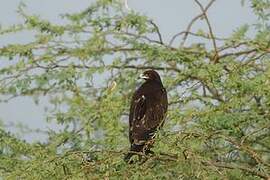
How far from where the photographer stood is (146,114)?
15.7 feet

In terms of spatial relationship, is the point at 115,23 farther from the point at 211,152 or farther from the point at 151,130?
A: the point at 151,130

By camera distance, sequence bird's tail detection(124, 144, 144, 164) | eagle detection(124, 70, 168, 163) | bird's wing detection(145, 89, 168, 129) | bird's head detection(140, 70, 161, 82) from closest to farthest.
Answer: bird's tail detection(124, 144, 144, 164), eagle detection(124, 70, 168, 163), bird's wing detection(145, 89, 168, 129), bird's head detection(140, 70, 161, 82)

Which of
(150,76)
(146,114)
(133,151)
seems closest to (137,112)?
(146,114)

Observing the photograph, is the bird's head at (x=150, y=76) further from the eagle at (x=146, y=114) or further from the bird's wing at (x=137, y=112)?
the bird's wing at (x=137, y=112)

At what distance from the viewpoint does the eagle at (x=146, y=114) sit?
4.52 meters

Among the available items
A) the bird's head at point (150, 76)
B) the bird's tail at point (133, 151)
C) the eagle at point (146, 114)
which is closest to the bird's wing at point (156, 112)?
the eagle at point (146, 114)

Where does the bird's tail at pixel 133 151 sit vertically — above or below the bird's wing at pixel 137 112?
above

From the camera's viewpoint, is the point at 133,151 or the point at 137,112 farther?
the point at 137,112

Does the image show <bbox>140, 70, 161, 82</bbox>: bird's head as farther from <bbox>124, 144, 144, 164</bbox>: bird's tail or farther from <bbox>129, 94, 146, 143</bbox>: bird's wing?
<bbox>124, 144, 144, 164</bbox>: bird's tail

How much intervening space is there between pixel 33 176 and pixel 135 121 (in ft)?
3.19

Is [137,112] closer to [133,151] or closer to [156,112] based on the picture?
[156,112]

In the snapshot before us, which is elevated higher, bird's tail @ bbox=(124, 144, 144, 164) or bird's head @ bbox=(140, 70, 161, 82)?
bird's tail @ bbox=(124, 144, 144, 164)

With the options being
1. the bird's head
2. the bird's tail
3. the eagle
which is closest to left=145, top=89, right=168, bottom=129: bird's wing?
the eagle

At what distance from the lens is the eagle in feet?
14.8
